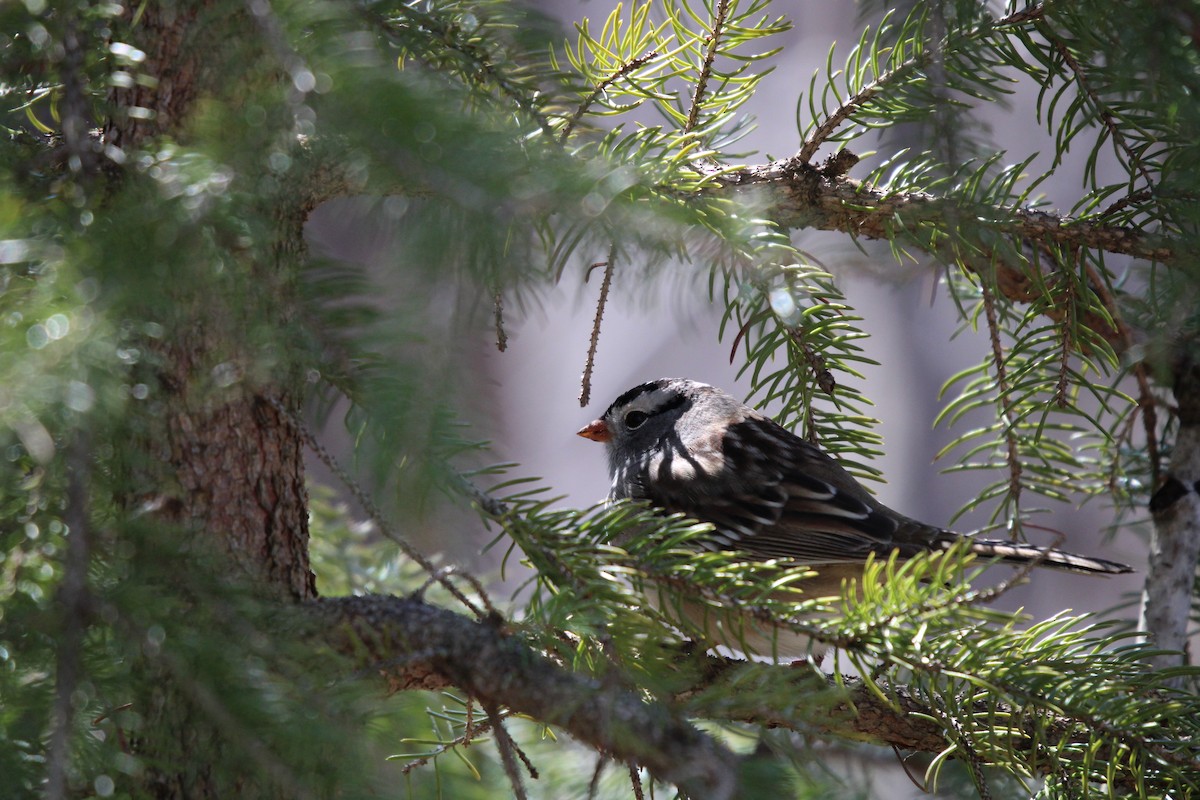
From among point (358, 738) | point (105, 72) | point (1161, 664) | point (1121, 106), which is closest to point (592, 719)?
point (358, 738)

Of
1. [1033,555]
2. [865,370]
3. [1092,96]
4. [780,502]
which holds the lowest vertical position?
[1033,555]

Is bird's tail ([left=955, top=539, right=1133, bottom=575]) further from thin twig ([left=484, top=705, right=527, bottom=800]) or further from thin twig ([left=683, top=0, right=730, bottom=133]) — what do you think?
thin twig ([left=484, top=705, right=527, bottom=800])

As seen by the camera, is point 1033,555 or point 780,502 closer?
point 1033,555

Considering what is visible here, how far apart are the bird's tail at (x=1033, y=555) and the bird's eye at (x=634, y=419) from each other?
0.94m

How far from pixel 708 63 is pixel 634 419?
1.12 meters

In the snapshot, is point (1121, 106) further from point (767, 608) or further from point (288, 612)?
point (288, 612)

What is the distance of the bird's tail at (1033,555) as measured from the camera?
4.56 ft

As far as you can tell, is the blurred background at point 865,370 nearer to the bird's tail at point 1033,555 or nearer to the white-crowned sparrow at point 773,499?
the white-crowned sparrow at point 773,499

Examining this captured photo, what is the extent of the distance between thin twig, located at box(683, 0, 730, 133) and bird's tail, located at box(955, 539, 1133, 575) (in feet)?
2.34

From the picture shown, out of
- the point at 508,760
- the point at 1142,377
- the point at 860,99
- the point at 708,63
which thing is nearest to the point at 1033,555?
the point at 1142,377

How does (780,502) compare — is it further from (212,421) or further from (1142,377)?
(212,421)

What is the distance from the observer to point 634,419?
88.6 inches

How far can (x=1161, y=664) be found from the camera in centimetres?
140

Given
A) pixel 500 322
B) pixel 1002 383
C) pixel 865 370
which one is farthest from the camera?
pixel 865 370
